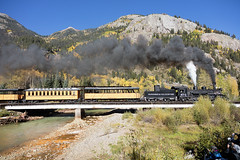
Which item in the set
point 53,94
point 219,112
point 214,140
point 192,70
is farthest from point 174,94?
point 53,94

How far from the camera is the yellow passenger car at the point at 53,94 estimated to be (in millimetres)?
28109

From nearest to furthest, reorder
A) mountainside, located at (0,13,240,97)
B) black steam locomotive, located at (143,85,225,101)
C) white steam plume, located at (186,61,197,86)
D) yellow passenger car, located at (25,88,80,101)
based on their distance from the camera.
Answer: black steam locomotive, located at (143,85,225,101) < yellow passenger car, located at (25,88,80,101) < white steam plume, located at (186,61,197,86) < mountainside, located at (0,13,240,97)

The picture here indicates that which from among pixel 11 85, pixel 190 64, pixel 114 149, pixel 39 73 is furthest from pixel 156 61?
pixel 39 73

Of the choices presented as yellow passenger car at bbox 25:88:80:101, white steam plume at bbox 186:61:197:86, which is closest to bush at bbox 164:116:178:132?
yellow passenger car at bbox 25:88:80:101

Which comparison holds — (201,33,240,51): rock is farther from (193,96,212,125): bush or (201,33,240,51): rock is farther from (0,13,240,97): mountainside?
(193,96,212,125): bush

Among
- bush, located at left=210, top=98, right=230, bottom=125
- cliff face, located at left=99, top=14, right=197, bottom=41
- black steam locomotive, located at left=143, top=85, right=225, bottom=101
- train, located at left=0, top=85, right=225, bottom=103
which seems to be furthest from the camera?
cliff face, located at left=99, top=14, right=197, bottom=41

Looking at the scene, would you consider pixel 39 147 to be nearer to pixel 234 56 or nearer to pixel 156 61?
pixel 156 61

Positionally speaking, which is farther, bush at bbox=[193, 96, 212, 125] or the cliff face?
the cliff face

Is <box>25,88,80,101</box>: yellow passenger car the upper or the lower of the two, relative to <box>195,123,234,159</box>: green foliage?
upper

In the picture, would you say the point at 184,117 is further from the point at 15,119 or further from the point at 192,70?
the point at 15,119

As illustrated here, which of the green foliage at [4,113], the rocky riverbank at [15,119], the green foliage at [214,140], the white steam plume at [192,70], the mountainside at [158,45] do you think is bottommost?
the rocky riverbank at [15,119]

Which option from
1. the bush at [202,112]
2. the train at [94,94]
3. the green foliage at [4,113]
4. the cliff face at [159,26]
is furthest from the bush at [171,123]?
the cliff face at [159,26]

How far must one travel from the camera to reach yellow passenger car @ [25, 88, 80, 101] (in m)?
28.1

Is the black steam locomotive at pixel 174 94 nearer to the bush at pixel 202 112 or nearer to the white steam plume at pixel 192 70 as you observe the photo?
the white steam plume at pixel 192 70
